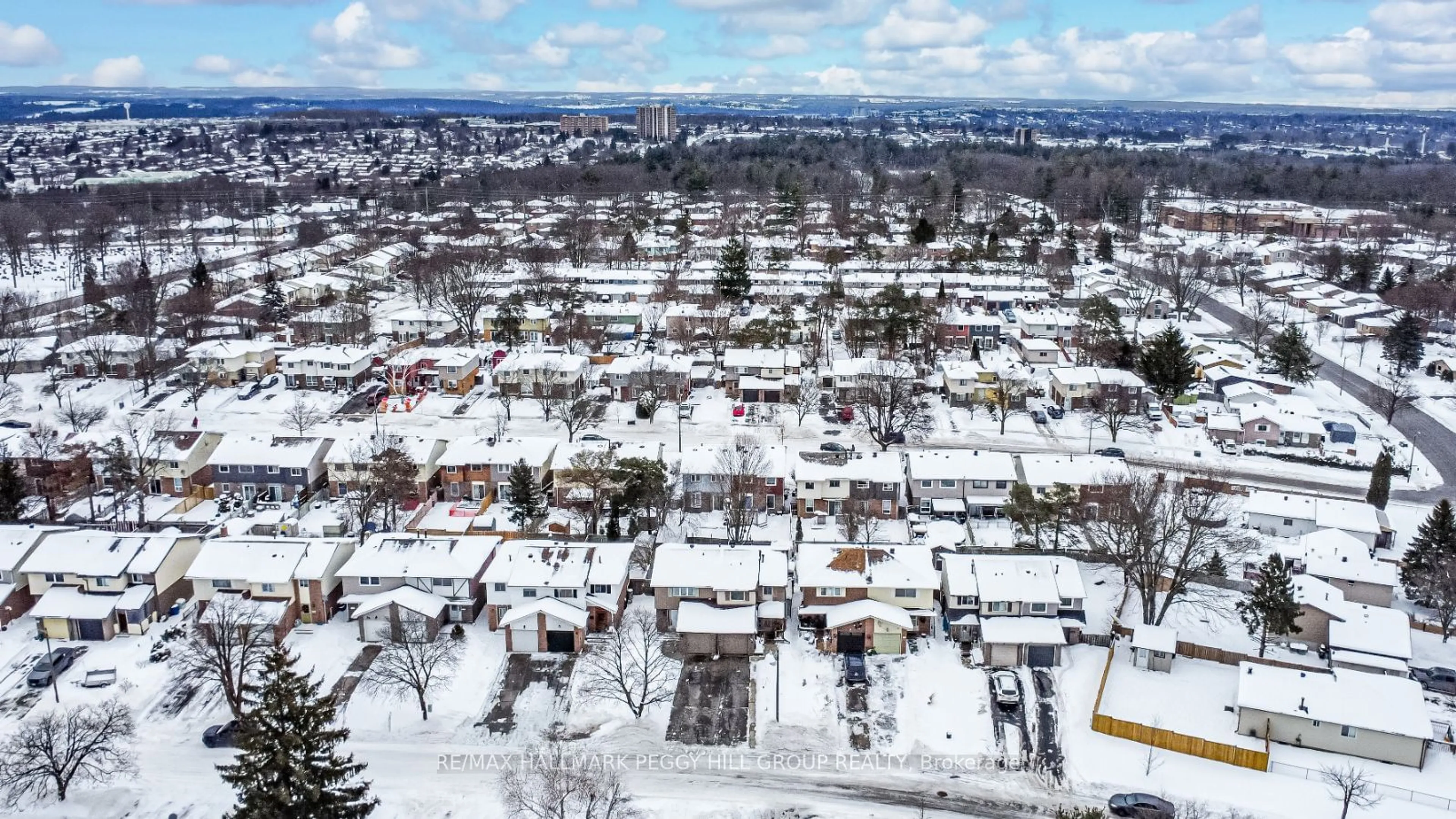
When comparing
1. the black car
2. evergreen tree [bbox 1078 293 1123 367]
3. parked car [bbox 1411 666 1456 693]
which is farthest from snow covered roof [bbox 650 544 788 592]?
evergreen tree [bbox 1078 293 1123 367]

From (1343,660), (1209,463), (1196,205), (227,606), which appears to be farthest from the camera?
(1196,205)

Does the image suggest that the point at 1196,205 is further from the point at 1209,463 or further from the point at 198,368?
the point at 198,368

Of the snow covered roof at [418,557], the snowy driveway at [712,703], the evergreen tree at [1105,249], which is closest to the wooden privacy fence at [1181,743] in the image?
the snowy driveway at [712,703]

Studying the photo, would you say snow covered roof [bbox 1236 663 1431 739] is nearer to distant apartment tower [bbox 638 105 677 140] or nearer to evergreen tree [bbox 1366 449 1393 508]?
evergreen tree [bbox 1366 449 1393 508]

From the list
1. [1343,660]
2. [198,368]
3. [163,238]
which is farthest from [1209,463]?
[163,238]

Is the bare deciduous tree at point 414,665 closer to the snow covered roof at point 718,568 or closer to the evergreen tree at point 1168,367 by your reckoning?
the snow covered roof at point 718,568
